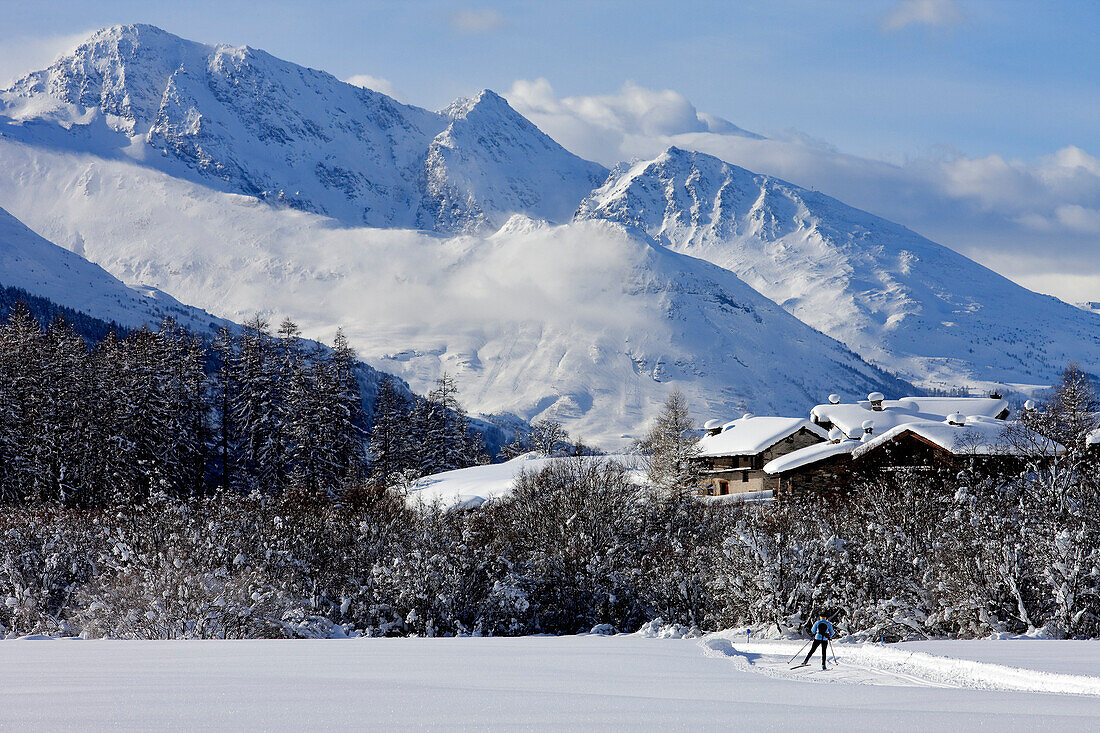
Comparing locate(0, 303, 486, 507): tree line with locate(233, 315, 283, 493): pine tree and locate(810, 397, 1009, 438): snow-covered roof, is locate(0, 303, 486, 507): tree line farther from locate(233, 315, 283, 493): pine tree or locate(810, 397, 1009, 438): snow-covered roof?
locate(810, 397, 1009, 438): snow-covered roof

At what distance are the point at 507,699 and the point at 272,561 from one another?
25.4 metres

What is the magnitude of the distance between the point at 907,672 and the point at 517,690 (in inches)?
343

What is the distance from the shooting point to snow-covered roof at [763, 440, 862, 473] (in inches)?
2670

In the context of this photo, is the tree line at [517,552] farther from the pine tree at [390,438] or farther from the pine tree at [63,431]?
the pine tree at [390,438]

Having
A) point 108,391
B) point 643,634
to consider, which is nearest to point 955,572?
point 643,634

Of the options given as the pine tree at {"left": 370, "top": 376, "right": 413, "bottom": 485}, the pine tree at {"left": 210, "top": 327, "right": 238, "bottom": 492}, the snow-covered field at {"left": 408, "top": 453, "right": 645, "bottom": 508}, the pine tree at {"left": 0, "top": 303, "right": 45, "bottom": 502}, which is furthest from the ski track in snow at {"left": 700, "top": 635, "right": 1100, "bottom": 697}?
the pine tree at {"left": 370, "top": 376, "right": 413, "bottom": 485}

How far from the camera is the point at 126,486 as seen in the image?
205ft

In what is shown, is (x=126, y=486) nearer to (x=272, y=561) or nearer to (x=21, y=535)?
(x=21, y=535)

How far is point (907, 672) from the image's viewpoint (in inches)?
803

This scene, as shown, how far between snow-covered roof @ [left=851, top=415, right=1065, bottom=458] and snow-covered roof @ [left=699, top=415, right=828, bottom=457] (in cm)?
1088

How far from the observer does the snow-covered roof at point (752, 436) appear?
76.4 meters

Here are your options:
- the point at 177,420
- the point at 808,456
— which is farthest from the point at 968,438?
the point at 177,420

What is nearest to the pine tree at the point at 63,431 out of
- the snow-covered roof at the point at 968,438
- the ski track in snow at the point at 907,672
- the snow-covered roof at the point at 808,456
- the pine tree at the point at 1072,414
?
the snow-covered roof at the point at 808,456

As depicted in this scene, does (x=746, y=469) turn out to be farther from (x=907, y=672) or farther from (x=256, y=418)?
(x=907, y=672)
